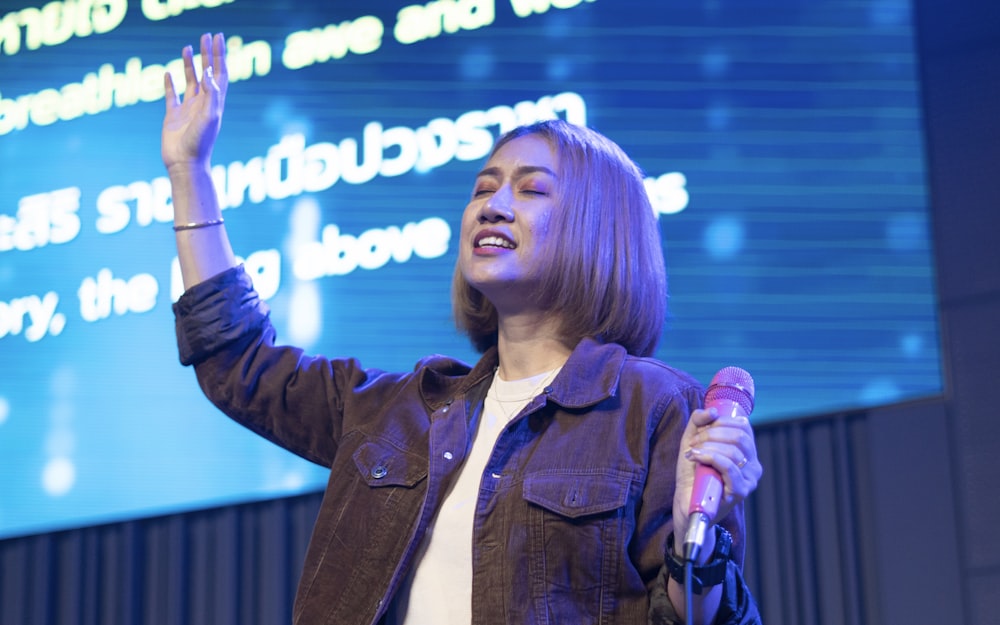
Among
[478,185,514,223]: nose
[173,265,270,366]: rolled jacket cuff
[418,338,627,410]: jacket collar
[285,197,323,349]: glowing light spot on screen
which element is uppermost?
[285,197,323,349]: glowing light spot on screen

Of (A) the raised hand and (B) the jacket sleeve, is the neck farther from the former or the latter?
(A) the raised hand

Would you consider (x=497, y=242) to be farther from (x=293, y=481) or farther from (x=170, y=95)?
(x=293, y=481)

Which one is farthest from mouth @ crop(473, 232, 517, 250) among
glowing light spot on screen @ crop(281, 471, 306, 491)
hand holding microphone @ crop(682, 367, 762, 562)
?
glowing light spot on screen @ crop(281, 471, 306, 491)

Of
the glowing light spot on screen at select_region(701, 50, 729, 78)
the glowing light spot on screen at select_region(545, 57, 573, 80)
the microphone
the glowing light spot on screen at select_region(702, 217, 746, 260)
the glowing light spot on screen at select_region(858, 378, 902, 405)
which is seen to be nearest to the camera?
the microphone

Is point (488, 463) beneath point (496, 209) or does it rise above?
beneath

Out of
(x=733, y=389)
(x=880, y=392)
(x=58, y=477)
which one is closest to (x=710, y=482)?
(x=733, y=389)

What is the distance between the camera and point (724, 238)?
2645 mm

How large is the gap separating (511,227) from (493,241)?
29 millimetres

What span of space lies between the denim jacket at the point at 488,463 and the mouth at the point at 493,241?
0.16m

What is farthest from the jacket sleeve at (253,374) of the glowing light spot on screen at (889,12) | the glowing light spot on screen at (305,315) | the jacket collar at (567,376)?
the glowing light spot on screen at (889,12)

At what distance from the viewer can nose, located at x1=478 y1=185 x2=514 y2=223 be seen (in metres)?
1.65

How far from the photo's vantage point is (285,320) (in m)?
2.98

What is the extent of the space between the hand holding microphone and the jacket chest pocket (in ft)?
0.70

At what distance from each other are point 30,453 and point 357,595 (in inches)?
75.3
